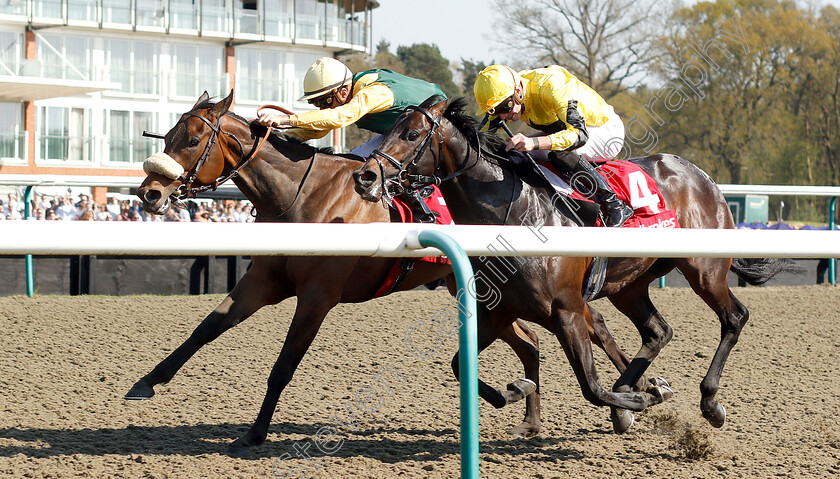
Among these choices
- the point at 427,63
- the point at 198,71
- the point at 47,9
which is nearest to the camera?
the point at 47,9

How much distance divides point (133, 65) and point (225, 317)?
25462 mm

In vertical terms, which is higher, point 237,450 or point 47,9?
point 47,9

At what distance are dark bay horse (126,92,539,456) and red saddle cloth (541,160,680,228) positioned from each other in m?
0.90

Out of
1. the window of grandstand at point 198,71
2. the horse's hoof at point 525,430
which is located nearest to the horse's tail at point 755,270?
the horse's hoof at point 525,430

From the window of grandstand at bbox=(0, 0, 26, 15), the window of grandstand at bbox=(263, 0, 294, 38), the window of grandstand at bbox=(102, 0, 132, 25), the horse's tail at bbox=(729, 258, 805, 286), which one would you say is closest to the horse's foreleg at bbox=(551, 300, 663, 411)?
the horse's tail at bbox=(729, 258, 805, 286)

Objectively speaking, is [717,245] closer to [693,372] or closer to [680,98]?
[680,98]

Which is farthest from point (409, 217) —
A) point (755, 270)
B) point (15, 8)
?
point (15, 8)

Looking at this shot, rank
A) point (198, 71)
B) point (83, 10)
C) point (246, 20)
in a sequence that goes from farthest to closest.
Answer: point (246, 20) → point (198, 71) → point (83, 10)

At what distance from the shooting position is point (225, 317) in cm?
362

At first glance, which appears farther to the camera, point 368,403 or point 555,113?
point 368,403

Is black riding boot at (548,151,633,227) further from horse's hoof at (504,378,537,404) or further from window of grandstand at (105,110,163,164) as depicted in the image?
window of grandstand at (105,110,163,164)

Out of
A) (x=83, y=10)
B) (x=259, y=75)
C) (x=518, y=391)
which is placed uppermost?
(x=83, y=10)

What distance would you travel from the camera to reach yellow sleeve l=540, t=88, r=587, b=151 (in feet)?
11.2

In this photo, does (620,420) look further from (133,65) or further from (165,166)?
(133,65)
